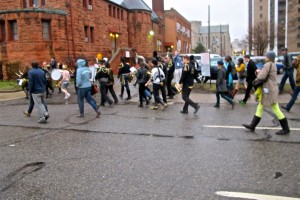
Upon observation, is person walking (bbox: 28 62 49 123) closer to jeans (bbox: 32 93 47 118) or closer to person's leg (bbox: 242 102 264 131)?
jeans (bbox: 32 93 47 118)

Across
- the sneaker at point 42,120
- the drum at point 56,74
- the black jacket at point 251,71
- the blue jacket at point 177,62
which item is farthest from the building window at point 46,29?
the black jacket at point 251,71

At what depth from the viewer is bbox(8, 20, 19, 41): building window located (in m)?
27.8

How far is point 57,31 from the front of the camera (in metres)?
28.2

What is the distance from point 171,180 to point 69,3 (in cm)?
2763

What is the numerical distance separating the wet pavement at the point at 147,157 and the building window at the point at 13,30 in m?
19.9

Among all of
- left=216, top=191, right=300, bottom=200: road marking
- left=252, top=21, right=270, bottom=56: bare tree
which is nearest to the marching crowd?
left=216, top=191, right=300, bottom=200: road marking

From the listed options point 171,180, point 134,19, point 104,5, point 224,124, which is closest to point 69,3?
point 104,5

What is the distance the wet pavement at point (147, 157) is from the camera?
4.49m

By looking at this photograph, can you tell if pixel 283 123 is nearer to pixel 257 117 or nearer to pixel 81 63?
pixel 257 117

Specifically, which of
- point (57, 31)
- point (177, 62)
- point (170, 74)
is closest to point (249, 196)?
point (170, 74)

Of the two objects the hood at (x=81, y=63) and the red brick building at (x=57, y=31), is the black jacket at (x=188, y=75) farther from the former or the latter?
the red brick building at (x=57, y=31)

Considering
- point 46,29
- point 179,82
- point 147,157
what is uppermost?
point 46,29

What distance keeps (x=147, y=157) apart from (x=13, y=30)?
26.0 metres

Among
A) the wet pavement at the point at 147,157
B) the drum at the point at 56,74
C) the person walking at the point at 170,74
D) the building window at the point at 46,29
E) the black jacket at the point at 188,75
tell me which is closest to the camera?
the wet pavement at the point at 147,157
